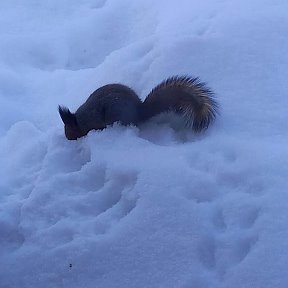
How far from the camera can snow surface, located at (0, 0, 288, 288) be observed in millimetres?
2639

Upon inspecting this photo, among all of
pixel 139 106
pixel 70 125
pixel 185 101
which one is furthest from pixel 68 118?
pixel 185 101

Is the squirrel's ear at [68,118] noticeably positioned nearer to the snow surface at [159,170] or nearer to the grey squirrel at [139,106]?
the grey squirrel at [139,106]

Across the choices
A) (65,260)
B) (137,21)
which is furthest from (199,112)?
(137,21)

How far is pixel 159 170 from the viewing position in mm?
3029

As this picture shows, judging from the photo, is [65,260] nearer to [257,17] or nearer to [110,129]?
[110,129]

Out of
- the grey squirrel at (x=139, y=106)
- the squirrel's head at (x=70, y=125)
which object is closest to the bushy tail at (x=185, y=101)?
the grey squirrel at (x=139, y=106)

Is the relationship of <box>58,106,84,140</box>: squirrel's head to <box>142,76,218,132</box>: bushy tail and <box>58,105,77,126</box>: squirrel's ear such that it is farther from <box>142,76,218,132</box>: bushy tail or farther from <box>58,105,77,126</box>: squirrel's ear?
<box>142,76,218,132</box>: bushy tail

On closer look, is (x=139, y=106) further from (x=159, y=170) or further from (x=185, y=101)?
(x=159, y=170)

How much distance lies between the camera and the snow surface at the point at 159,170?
8.66 ft

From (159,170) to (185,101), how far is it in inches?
25.0

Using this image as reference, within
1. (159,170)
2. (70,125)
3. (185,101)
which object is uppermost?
(70,125)

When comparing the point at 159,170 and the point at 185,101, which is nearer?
the point at 159,170

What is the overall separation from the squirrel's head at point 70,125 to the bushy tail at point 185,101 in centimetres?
42

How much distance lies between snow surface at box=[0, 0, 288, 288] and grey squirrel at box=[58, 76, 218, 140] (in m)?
0.09
